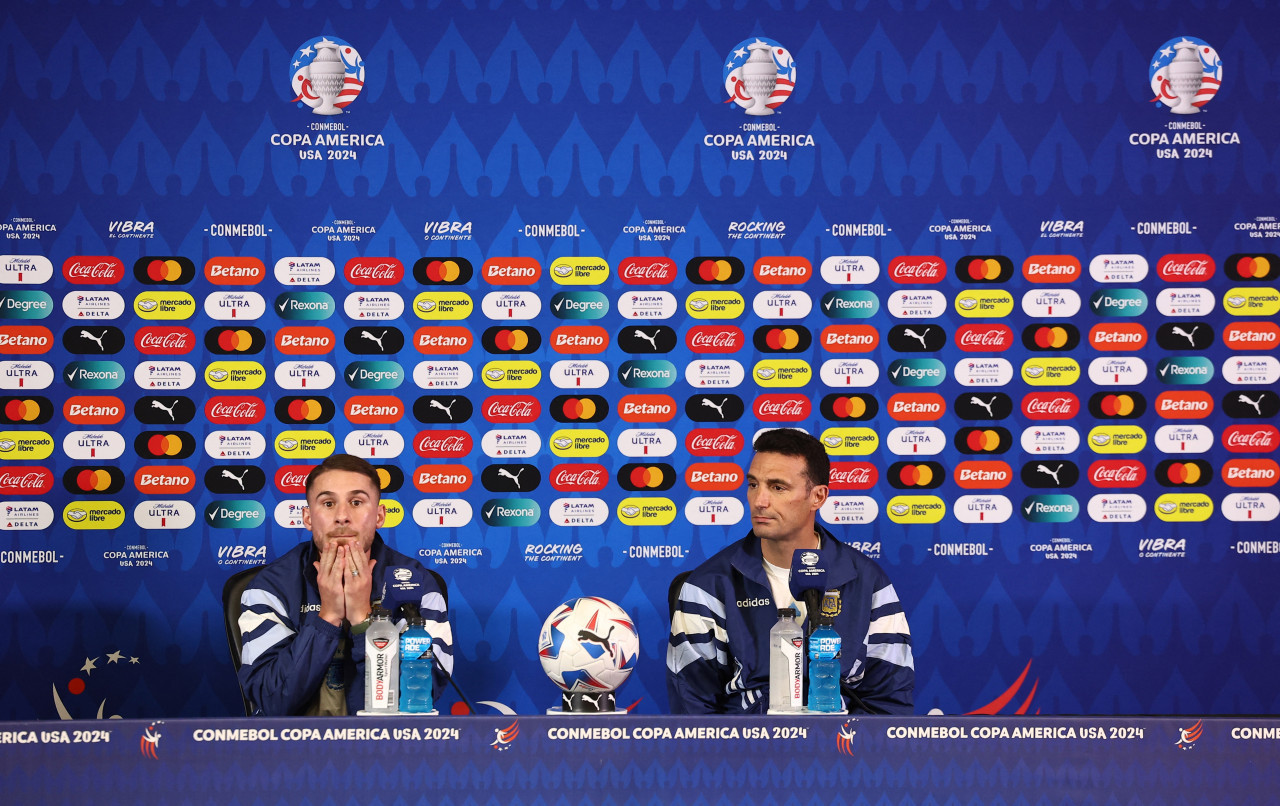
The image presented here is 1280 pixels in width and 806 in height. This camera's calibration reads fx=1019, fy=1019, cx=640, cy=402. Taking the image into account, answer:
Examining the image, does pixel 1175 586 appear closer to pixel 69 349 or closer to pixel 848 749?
pixel 848 749

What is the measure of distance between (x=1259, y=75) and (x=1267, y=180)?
382 mm

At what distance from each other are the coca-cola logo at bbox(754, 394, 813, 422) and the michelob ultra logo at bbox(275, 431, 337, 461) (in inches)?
59.0

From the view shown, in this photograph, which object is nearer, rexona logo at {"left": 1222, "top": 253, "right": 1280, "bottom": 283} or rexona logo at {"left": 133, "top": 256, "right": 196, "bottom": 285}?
rexona logo at {"left": 133, "top": 256, "right": 196, "bottom": 285}

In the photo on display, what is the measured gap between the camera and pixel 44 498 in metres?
3.52

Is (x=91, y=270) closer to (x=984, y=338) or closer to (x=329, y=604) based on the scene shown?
(x=329, y=604)

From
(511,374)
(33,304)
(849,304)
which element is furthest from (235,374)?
(849,304)

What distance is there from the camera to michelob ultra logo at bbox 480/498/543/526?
11.7 ft

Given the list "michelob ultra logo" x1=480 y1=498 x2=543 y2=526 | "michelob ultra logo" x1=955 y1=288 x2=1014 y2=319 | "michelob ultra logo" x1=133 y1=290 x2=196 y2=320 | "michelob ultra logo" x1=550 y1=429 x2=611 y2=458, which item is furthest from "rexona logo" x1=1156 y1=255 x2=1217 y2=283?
"michelob ultra logo" x1=133 y1=290 x2=196 y2=320

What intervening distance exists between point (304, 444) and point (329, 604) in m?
1.04

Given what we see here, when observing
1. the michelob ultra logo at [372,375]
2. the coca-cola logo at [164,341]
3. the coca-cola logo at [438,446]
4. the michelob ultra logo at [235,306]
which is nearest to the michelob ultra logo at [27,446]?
the coca-cola logo at [164,341]

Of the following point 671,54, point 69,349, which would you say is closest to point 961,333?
point 671,54

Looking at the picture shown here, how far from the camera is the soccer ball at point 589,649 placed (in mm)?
2236

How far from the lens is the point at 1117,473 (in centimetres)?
363

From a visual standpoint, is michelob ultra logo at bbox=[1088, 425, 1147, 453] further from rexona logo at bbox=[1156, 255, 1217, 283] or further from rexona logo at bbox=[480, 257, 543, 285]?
rexona logo at bbox=[480, 257, 543, 285]
